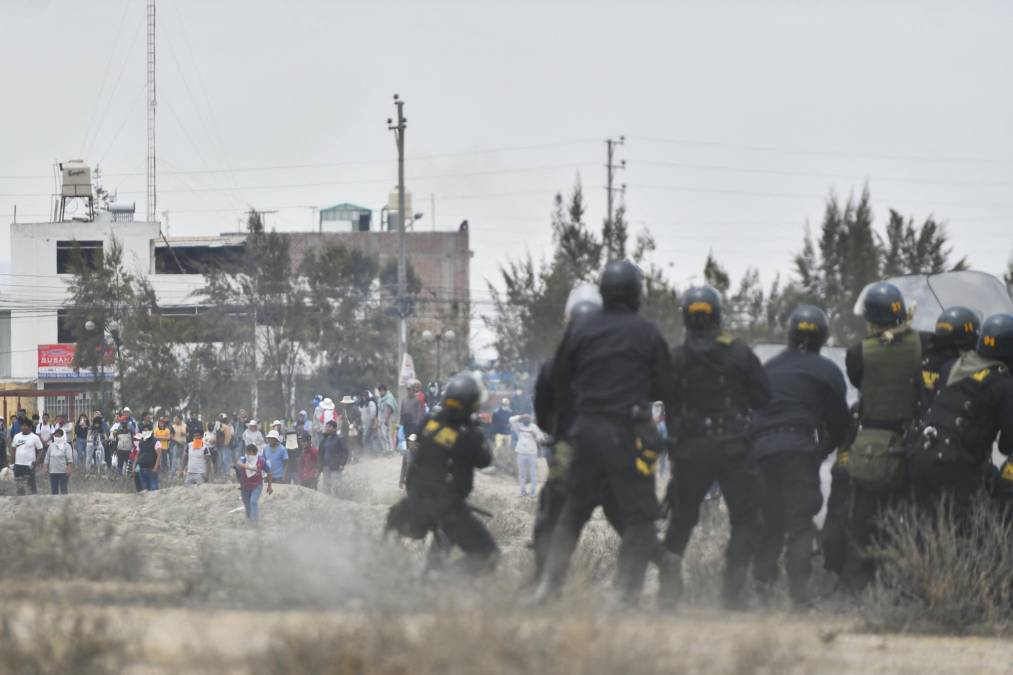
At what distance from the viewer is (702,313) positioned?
32.5ft

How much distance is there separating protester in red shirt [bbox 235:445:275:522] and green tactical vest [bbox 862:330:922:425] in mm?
13141

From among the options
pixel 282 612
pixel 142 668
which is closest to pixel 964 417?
pixel 282 612

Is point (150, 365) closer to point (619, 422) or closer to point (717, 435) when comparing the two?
point (717, 435)

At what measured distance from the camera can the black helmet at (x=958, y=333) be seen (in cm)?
1108

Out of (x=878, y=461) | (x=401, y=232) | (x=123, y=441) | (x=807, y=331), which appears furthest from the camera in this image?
(x=401, y=232)

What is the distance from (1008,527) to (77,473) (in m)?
27.0

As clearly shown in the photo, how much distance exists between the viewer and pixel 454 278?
92.0 m

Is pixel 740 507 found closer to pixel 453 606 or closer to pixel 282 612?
pixel 282 612

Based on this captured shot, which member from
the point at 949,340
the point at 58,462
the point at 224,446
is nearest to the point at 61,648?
the point at 949,340

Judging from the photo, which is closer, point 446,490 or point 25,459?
point 446,490

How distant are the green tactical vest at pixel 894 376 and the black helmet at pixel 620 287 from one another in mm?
2223

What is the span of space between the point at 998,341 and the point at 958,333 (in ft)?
2.42

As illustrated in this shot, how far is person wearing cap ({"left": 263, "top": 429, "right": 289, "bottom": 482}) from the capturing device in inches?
1027

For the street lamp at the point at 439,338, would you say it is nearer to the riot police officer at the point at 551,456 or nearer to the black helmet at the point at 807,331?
the black helmet at the point at 807,331
